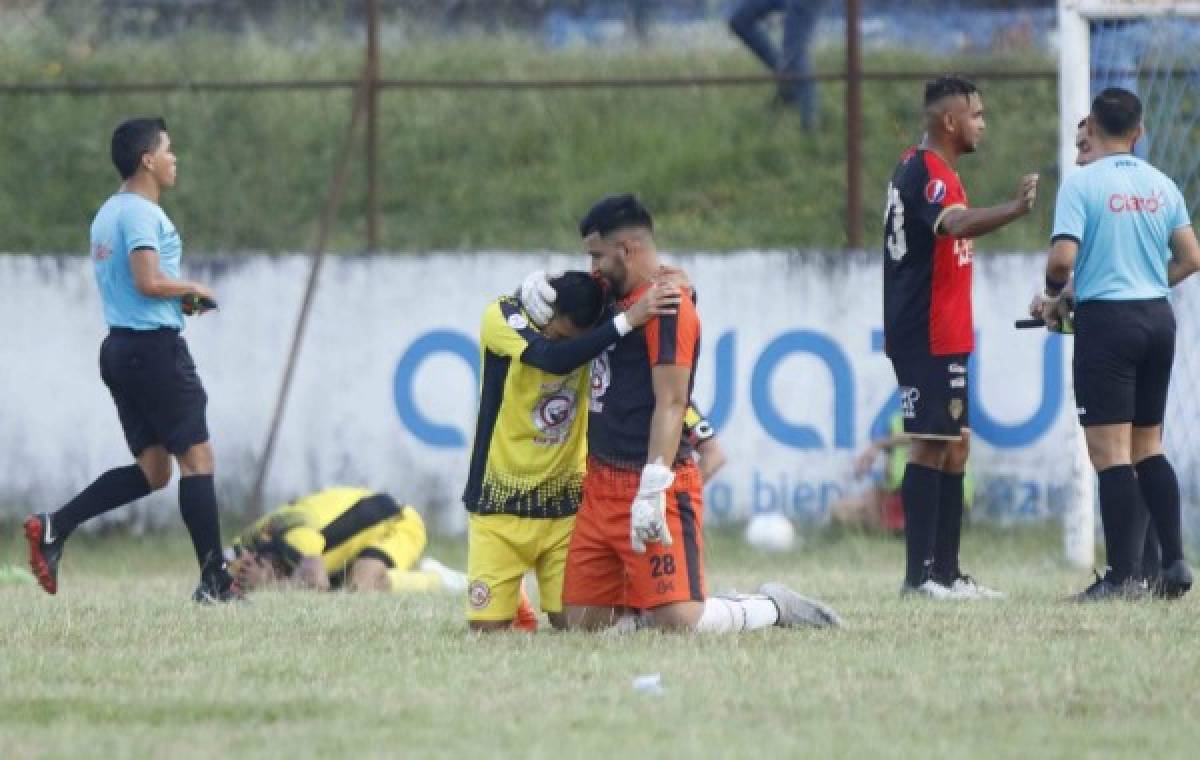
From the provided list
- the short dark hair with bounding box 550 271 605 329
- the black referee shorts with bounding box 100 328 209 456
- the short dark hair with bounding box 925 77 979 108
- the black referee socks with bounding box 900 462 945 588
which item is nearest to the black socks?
the black referee socks with bounding box 900 462 945 588

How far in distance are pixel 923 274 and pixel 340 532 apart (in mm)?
3601

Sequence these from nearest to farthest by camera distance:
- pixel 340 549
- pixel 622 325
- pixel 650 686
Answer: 1. pixel 650 686
2. pixel 622 325
3. pixel 340 549

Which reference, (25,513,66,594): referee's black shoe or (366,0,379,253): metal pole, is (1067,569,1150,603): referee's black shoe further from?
(366,0,379,253): metal pole

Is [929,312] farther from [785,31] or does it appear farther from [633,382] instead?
[785,31]

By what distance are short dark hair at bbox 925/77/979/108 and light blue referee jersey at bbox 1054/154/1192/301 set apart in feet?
2.12

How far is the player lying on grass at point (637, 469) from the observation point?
7.35 meters

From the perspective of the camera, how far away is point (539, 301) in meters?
7.52

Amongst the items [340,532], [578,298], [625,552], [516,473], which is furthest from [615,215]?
[340,532]

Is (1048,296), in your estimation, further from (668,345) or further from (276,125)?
(276,125)

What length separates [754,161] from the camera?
49.8ft

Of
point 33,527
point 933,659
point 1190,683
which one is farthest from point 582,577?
point 33,527

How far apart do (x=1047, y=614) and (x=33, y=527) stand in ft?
13.4

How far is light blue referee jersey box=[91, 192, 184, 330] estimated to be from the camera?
8984 mm

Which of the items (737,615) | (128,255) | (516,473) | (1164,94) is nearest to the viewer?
(737,615)
